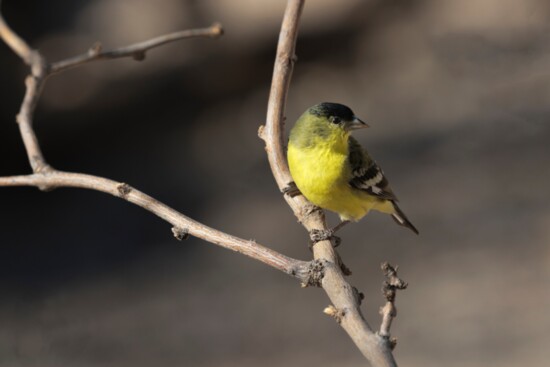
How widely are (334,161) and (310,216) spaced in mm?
862

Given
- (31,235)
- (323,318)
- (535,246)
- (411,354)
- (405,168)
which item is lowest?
(411,354)

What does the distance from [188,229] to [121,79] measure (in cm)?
871

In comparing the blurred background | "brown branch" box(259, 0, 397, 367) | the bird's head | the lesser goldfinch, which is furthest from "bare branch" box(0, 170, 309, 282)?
the blurred background

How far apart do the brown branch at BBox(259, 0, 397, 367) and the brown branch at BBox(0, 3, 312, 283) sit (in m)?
0.14

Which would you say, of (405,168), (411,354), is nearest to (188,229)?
(411,354)

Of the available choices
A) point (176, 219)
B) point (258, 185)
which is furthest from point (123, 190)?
point (258, 185)

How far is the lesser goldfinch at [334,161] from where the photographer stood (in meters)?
3.74

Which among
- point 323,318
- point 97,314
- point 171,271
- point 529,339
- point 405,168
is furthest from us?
point 405,168

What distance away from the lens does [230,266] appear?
883 centimetres

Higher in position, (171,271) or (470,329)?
(171,271)

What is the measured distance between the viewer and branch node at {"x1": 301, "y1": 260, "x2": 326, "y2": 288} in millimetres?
2301

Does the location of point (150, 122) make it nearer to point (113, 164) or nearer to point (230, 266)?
point (113, 164)

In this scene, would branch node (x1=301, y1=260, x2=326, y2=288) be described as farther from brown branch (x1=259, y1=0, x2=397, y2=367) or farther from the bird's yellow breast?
the bird's yellow breast

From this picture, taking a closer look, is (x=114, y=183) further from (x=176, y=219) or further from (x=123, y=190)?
(x=176, y=219)
